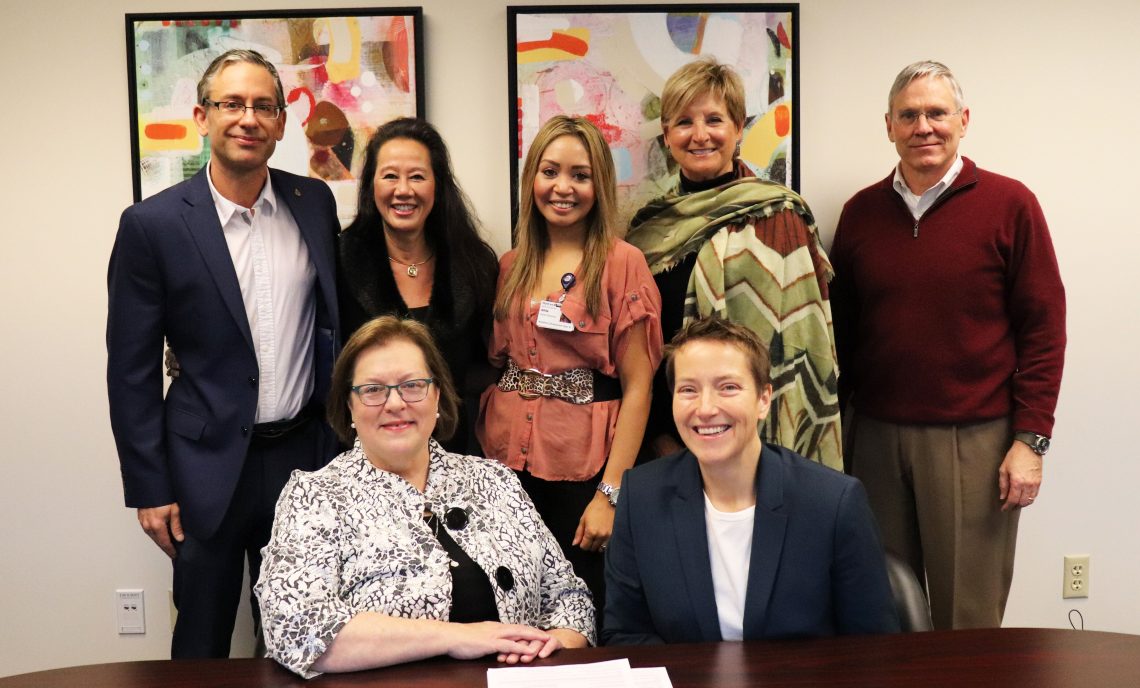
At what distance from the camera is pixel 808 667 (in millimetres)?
1557

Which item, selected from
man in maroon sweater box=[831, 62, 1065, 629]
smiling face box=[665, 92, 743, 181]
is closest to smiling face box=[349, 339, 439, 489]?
smiling face box=[665, 92, 743, 181]

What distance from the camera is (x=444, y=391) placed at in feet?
6.93

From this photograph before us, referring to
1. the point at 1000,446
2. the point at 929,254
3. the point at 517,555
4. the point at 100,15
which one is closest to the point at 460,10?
the point at 100,15

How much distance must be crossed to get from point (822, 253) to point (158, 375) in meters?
1.74

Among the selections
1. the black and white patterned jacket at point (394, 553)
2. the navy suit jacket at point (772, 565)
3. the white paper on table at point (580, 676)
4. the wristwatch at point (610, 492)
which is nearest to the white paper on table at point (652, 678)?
the white paper on table at point (580, 676)

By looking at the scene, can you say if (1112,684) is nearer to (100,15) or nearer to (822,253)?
(822,253)

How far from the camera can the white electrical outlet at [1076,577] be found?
3166 mm

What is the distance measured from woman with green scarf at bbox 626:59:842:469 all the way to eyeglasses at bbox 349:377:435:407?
0.86 m

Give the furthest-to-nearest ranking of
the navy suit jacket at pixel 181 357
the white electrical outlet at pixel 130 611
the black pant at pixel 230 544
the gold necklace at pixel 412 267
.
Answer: the white electrical outlet at pixel 130 611 → the gold necklace at pixel 412 267 → the black pant at pixel 230 544 → the navy suit jacket at pixel 181 357

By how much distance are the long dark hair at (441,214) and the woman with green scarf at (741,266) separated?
0.48 meters

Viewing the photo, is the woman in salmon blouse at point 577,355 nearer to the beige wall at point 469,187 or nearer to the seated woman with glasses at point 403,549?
the seated woman with glasses at point 403,549

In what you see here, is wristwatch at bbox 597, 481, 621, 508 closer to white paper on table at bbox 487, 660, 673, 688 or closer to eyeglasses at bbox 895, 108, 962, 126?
white paper on table at bbox 487, 660, 673, 688

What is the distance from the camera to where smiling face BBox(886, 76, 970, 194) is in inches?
104

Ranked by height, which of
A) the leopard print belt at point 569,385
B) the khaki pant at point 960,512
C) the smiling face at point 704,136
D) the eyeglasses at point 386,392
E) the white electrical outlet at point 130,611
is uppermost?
the smiling face at point 704,136
